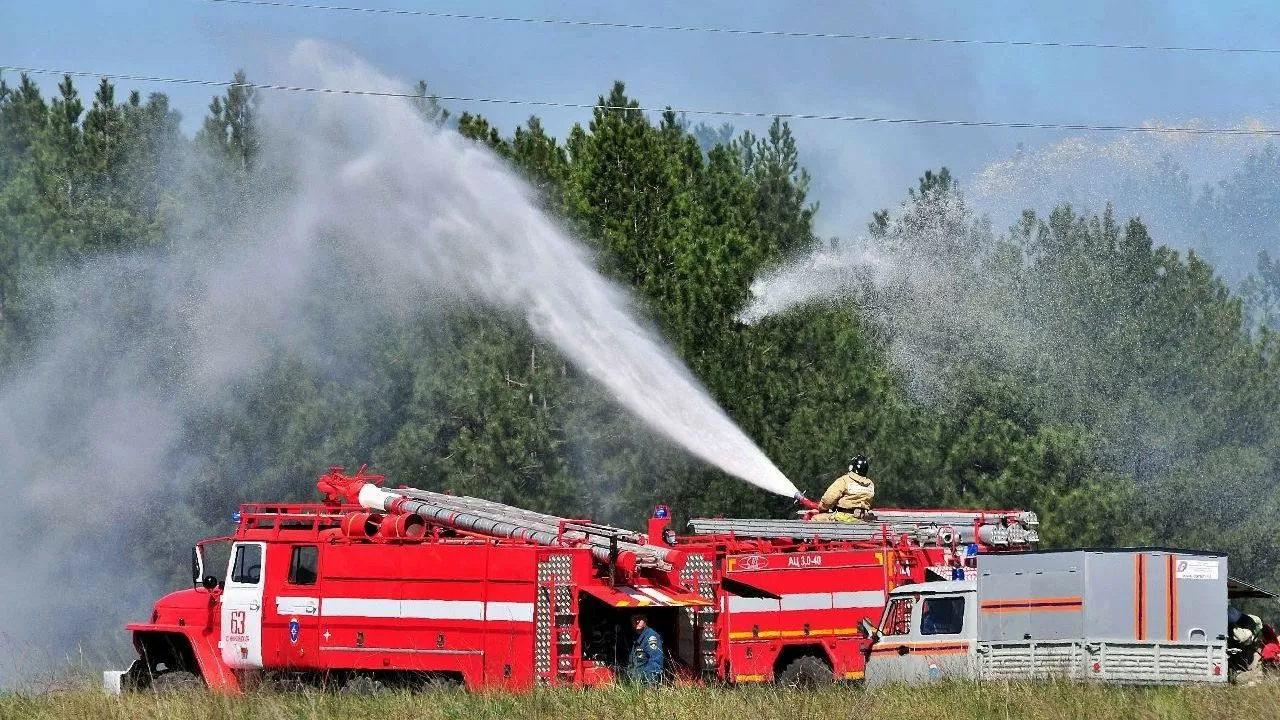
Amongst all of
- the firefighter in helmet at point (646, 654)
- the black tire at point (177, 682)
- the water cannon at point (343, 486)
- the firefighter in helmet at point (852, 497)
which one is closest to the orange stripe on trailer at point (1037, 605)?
the firefighter in helmet at point (646, 654)

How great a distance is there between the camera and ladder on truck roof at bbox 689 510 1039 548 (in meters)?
22.3

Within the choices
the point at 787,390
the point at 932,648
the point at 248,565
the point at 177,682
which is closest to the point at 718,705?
the point at 932,648

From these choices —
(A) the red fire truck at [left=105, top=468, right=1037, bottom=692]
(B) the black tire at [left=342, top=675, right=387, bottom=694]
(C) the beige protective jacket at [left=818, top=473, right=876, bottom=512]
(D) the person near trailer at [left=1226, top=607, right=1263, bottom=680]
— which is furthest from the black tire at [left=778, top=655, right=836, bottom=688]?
(B) the black tire at [left=342, top=675, right=387, bottom=694]

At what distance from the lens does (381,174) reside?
119ft

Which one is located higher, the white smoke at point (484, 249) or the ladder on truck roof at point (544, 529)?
the white smoke at point (484, 249)

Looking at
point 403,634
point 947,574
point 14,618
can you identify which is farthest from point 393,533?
point 14,618

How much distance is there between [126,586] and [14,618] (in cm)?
295

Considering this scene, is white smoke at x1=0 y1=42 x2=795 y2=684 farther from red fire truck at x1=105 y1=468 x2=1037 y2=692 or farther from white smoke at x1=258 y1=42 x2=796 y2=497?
red fire truck at x1=105 y1=468 x2=1037 y2=692

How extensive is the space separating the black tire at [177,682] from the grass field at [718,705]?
4.32 feet

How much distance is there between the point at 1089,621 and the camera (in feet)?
60.1

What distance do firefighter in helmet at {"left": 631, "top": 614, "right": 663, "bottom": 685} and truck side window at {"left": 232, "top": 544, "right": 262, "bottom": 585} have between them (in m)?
5.00

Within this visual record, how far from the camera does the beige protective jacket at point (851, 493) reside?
24672 mm

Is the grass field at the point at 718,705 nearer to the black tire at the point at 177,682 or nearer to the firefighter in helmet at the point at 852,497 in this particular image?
the black tire at the point at 177,682

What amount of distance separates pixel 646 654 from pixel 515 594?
1614 millimetres
